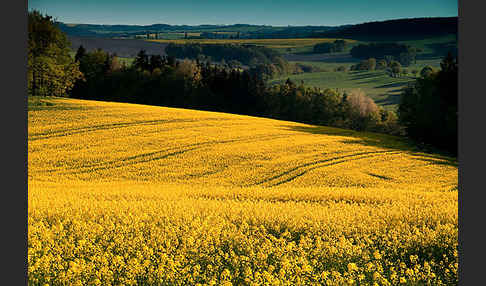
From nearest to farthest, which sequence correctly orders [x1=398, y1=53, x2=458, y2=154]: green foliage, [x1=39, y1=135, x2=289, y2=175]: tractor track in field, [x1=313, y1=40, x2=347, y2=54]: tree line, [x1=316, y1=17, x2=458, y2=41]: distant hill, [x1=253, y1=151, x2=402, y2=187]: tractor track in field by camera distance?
1. [x1=316, y1=17, x2=458, y2=41]: distant hill
2. [x1=253, y1=151, x2=402, y2=187]: tractor track in field
3. [x1=39, y1=135, x2=289, y2=175]: tractor track in field
4. [x1=398, y1=53, x2=458, y2=154]: green foliage
5. [x1=313, y1=40, x2=347, y2=54]: tree line

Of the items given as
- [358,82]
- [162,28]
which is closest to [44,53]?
[162,28]

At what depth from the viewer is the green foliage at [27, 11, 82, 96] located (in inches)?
796

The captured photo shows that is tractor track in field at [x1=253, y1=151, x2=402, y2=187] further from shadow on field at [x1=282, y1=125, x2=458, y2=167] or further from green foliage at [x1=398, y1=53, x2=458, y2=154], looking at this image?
green foliage at [x1=398, y1=53, x2=458, y2=154]

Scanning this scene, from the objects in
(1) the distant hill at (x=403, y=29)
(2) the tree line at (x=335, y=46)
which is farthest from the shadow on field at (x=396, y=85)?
(1) the distant hill at (x=403, y=29)

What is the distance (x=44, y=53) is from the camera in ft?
72.7

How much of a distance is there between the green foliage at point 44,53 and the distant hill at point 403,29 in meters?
13.1

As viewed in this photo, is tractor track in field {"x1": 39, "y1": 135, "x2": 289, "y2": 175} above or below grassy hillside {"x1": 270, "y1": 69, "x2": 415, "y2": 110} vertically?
below

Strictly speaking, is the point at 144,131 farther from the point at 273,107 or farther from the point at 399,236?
the point at 273,107

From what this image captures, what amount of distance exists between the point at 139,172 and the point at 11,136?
1272 cm

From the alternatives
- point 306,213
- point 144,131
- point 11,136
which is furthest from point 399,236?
point 144,131

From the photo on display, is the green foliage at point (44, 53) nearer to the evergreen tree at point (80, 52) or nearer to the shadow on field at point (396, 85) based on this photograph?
the evergreen tree at point (80, 52)

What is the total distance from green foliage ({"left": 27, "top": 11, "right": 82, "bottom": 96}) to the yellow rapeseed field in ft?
5.88

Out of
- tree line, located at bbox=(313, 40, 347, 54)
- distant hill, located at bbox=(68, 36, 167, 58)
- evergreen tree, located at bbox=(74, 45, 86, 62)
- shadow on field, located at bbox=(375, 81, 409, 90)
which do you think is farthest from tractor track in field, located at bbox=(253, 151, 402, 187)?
evergreen tree, located at bbox=(74, 45, 86, 62)

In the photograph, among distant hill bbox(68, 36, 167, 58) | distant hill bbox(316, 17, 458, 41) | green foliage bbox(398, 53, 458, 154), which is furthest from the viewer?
distant hill bbox(68, 36, 167, 58)
